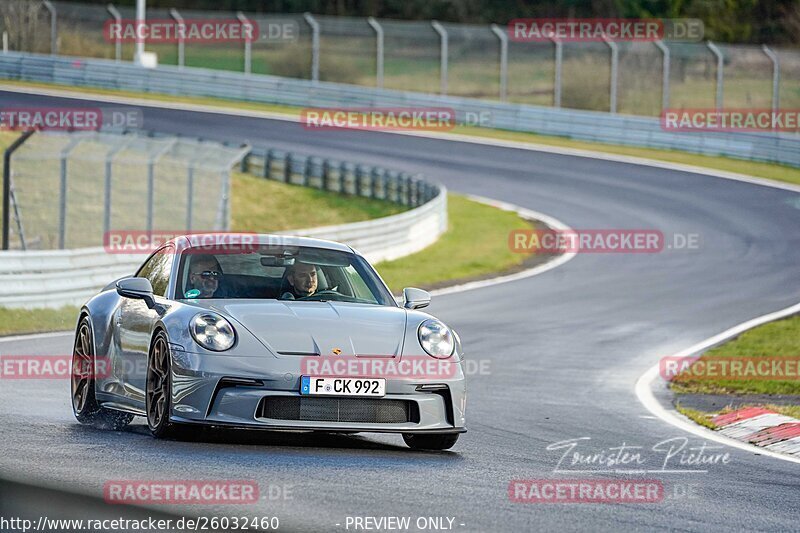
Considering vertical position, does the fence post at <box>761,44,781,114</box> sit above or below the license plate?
below

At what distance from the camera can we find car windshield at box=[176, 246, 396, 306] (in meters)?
8.87

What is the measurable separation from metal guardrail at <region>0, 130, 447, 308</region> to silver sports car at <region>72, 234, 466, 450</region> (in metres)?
8.10

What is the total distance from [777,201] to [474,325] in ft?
53.7

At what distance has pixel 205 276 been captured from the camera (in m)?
8.92

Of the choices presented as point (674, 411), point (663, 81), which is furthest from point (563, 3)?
point (674, 411)

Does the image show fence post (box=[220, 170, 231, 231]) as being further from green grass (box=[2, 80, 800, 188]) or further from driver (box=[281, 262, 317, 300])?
green grass (box=[2, 80, 800, 188])

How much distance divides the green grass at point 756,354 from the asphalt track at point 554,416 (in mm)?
600

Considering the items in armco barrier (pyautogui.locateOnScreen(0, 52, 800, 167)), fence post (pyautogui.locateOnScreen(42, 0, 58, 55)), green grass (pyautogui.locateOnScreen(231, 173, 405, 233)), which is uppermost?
fence post (pyautogui.locateOnScreen(42, 0, 58, 55))

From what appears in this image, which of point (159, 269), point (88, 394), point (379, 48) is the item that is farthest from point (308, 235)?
point (379, 48)

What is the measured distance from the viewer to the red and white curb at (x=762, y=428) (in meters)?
9.95

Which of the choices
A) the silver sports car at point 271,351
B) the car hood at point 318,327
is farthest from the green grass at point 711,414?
the car hood at point 318,327

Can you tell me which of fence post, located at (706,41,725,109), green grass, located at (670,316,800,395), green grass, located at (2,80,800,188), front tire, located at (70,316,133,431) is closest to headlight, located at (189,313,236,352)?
front tire, located at (70,316,133,431)

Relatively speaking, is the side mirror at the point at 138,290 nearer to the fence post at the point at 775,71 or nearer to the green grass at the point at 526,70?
the fence post at the point at 775,71

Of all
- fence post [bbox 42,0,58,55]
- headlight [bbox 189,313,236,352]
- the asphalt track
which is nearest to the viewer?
the asphalt track
